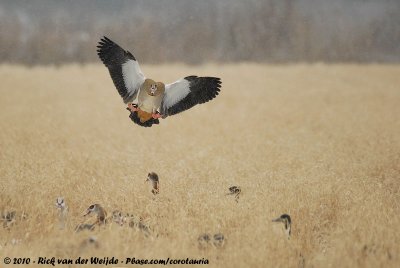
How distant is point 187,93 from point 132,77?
70 cm

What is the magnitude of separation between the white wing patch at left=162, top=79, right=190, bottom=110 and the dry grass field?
57.4 inches

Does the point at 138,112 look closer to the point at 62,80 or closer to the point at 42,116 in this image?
the point at 42,116

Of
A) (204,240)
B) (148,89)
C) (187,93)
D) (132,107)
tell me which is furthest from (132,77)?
(204,240)

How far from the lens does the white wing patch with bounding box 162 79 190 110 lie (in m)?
5.50

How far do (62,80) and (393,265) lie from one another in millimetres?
19552

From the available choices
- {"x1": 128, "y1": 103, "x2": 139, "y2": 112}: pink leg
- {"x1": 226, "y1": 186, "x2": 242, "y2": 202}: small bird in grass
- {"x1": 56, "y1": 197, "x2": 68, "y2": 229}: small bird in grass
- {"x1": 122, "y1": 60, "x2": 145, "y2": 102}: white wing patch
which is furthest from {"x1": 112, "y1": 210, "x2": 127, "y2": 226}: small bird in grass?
{"x1": 226, "y1": 186, "x2": 242, "y2": 202}: small bird in grass

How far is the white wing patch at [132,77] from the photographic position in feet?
18.0

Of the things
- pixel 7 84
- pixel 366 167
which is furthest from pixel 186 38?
pixel 366 167

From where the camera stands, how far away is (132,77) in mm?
5543

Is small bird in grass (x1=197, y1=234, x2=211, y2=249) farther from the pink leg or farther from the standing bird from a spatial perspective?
Result: the pink leg

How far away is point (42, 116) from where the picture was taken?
43.1ft

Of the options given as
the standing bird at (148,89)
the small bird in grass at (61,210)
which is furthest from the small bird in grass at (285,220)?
the small bird in grass at (61,210)

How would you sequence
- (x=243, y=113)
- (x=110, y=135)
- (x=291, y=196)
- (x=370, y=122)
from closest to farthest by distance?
(x=291, y=196), (x=110, y=135), (x=370, y=122), (x=243, y=113)

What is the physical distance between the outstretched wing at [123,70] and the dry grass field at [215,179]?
1.64m
